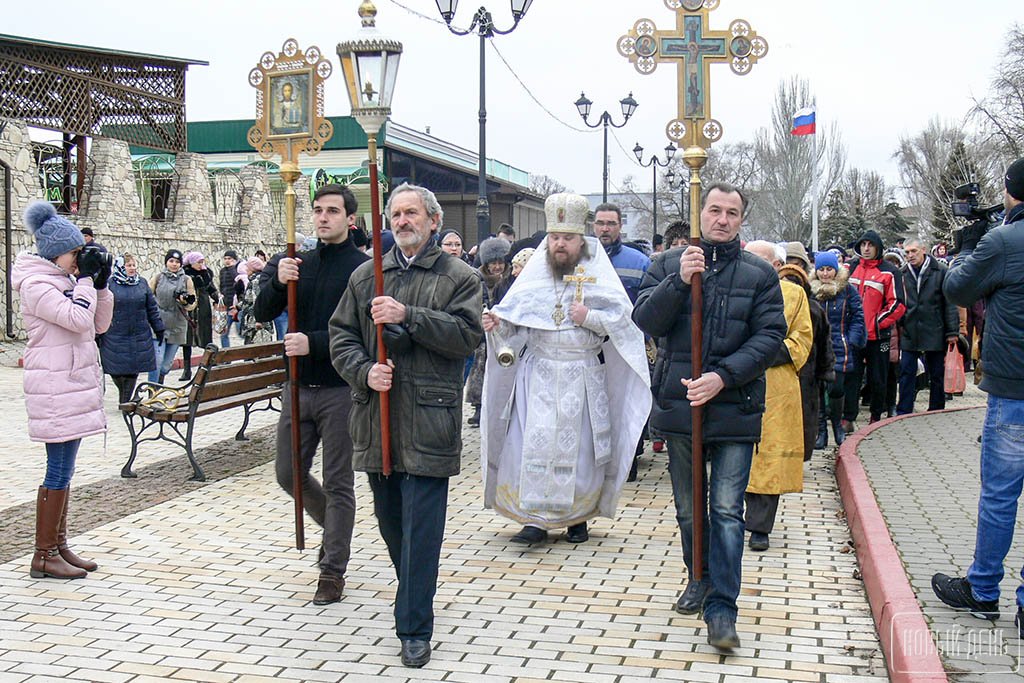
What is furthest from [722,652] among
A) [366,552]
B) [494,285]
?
[494,285]

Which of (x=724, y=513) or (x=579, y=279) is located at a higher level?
(x=579, y=279)

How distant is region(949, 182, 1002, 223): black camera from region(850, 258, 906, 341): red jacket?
257 inches

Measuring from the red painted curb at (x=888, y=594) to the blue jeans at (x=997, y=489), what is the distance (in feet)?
1.10

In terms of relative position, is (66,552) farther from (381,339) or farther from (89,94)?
(89,94)

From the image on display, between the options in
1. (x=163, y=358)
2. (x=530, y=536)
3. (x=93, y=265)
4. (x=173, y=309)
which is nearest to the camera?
(x=93, y=265)

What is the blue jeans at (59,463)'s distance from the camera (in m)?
6.33

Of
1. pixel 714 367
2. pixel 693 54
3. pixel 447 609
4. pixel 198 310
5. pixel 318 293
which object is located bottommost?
pixel 447 609

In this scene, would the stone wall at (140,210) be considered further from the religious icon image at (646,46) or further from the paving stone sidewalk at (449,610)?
the religious icon image at (646,46)

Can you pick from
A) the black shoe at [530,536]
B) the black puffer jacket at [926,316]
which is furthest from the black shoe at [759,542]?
the black puffer jacket at [926,316]

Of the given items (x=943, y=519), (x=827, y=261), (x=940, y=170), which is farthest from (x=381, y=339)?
(x=940, y=170)

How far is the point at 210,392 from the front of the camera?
9398 millimetres

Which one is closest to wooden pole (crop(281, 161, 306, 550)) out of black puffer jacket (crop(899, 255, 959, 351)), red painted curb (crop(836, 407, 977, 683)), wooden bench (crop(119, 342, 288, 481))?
wooden bench (crop(119, 342, 288, 481))

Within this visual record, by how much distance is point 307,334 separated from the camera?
19.5 feet

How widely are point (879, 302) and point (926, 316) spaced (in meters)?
0.72
